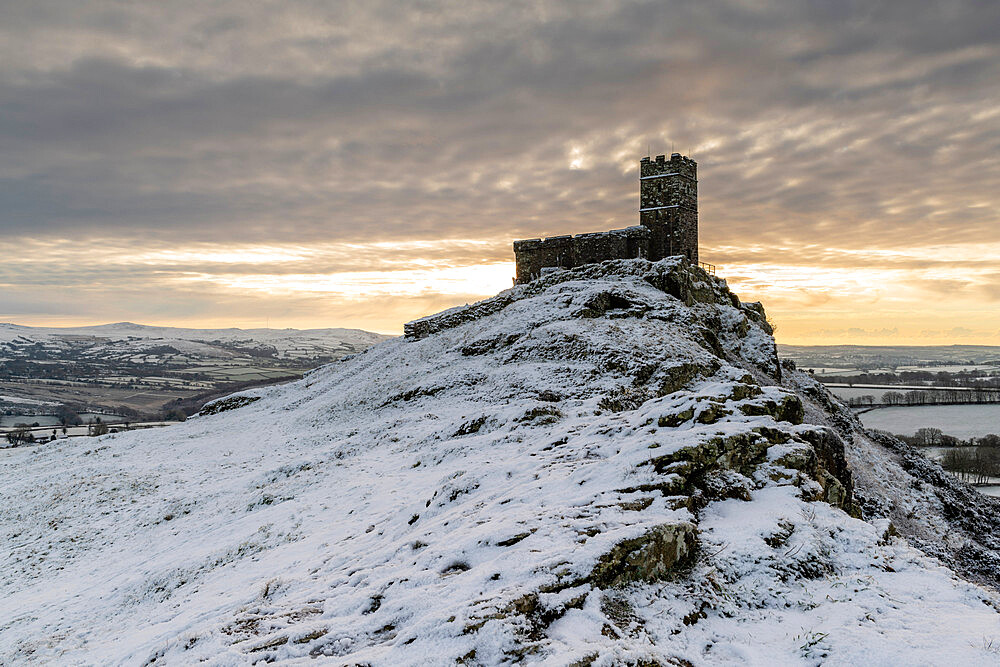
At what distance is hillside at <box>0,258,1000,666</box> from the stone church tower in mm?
13786

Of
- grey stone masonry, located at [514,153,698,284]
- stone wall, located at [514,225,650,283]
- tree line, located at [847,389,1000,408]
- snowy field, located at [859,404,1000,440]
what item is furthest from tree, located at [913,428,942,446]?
stone wall, located at [514,225,650,283]

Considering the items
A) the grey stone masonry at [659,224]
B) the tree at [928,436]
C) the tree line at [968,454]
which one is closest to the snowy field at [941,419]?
the tree at [928,436]

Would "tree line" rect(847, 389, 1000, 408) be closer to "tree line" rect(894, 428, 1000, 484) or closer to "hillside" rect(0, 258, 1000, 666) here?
"tree line" rect(894, 428, 1000, 484)

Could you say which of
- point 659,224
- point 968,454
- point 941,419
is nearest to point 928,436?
point 968,454

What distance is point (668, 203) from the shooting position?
136 ft

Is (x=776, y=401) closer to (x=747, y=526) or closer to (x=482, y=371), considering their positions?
(x=747, y=526)

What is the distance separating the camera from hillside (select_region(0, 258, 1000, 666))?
23.9ft

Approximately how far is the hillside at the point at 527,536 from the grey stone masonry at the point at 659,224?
44.9ft

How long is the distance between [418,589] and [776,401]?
1247 centimetres

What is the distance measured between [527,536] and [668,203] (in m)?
37.4

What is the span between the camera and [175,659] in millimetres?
8336

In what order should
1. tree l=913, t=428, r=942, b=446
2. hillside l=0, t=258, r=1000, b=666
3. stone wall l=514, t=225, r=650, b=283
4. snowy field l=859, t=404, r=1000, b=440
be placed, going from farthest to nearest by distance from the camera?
snowy field l=859, t=404, r=1000, b=440 → tree l=913, t=428, r=942, b=446 → stone wall l=514, t=225, r=650, b=283 → hillside l=0, t=258, r=1000, b=666

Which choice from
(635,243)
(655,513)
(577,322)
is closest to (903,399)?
(635,243)

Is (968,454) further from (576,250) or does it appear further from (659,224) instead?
(576,250)
